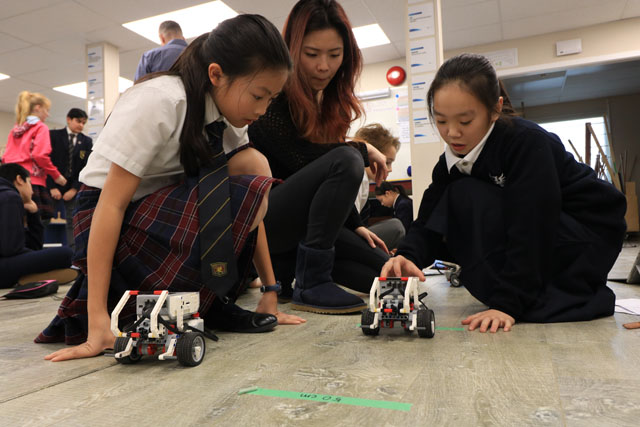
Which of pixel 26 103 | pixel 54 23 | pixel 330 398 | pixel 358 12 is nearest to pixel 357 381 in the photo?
pixel 330 398

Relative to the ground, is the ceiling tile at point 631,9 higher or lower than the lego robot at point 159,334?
higher

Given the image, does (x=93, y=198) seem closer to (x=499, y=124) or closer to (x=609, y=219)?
(x=499, y=124)

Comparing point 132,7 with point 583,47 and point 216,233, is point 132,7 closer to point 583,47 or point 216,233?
point 216,233

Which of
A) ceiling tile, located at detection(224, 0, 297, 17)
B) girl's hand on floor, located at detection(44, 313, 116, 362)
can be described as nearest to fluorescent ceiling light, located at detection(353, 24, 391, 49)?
ceiling tile, located at detection(224, 0, 297, 17)

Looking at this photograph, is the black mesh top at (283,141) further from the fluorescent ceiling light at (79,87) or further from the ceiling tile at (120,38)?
the fluorescent ceiling light at (79,87)

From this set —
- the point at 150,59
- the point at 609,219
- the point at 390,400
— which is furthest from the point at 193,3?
the point at 390,400

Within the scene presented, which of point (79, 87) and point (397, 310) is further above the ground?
point (79, 87)

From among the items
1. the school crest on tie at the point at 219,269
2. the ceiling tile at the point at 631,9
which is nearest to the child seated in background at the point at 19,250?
the school crest on tie at the point at 219,269

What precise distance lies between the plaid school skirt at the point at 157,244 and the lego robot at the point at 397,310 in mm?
327

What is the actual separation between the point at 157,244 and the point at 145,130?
0.25 m

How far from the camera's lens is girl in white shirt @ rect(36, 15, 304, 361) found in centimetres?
91

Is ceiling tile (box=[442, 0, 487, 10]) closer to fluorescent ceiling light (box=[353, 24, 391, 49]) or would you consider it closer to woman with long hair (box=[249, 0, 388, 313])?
fluorescent ceiling light (box=[353, 24, 391, 49])

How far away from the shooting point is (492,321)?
1051 mm

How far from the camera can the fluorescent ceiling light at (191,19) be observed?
4.52 meters
